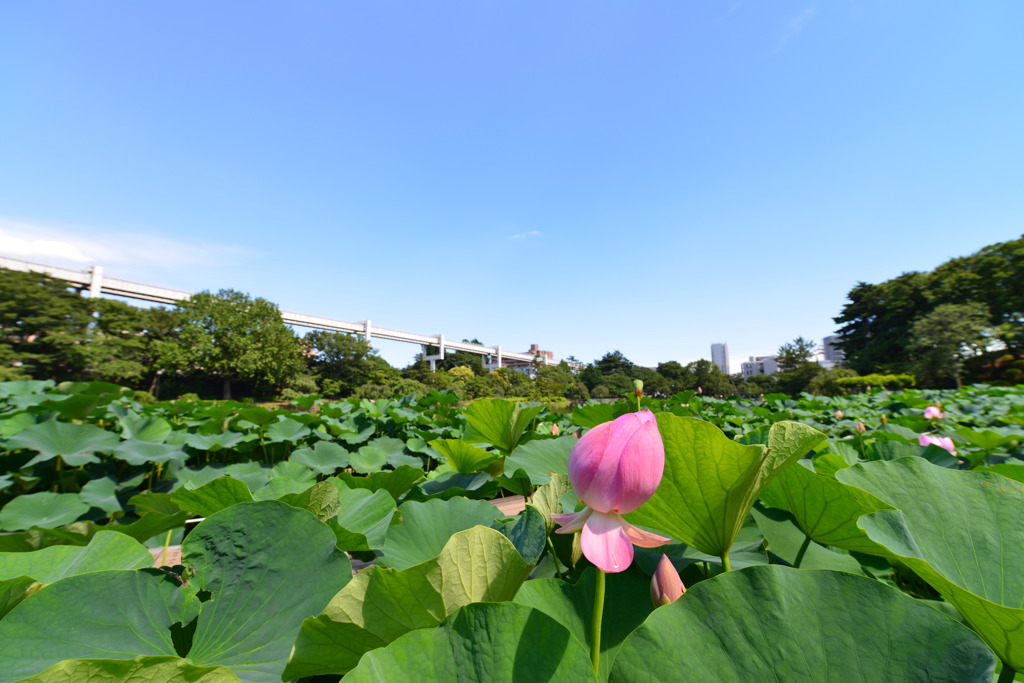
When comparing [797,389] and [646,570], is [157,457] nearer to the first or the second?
[646,570]

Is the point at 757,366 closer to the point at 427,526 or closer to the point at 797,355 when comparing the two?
the point at 797,355

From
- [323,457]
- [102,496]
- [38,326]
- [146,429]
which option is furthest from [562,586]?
[38,326]

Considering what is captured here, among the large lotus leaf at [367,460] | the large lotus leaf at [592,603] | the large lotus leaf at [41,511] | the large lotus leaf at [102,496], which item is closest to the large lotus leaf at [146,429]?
the large lotus leaf at [102,496]

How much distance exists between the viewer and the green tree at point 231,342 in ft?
79.0

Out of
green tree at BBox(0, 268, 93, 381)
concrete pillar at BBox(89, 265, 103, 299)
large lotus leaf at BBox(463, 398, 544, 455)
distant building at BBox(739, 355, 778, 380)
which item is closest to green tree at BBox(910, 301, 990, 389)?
large lotus leaf at BBox(463, 398, 544, 455)

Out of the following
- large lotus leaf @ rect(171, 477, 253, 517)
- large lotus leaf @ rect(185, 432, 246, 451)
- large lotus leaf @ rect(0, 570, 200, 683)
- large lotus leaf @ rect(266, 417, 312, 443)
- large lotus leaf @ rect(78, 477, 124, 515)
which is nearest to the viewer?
large lotus leaf @ rect(0, 570, 200, 683)

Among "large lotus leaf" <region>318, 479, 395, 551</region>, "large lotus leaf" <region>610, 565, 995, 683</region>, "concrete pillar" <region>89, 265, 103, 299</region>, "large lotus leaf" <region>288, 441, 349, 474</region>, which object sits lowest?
"large lotus leaf" <region>288, 441, 349, 474</region>

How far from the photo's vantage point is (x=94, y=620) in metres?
0.47

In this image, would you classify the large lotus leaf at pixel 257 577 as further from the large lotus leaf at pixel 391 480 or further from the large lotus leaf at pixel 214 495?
the large lotus leaf at pixel 391 480

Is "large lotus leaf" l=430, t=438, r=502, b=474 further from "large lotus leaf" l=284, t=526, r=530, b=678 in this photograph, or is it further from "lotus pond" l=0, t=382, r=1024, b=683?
"large lotus leaf" l=284, t=526, r=530, b=678

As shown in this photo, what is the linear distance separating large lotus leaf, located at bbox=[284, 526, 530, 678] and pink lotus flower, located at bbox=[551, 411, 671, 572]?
0.24 feet

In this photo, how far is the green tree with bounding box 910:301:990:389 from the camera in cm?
2116

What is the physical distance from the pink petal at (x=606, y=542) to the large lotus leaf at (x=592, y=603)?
0.09 m

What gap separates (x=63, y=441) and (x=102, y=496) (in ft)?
1.39
